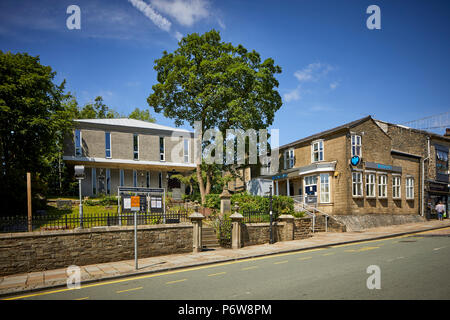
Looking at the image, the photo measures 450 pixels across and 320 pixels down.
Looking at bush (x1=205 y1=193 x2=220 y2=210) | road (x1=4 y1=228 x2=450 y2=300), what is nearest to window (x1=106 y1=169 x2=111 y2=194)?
bush (x1=205 y1=193 x2=220 y2=210)

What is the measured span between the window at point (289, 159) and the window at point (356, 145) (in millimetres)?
6656

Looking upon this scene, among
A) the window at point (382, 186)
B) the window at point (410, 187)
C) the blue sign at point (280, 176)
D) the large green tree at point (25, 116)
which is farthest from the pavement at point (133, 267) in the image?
the window at point (410, 187)

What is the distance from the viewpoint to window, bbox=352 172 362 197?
25.0 metres

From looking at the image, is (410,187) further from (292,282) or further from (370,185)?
(292,282)

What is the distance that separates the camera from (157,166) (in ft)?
112

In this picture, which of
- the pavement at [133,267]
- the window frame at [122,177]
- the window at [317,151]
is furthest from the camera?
the window frame at [122,177]

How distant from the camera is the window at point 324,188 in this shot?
2572cm

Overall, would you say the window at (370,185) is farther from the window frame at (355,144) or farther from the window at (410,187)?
the window at (410,187)

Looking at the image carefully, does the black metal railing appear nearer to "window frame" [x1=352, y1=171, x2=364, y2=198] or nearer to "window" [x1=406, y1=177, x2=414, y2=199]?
"window frame" [x1=352, y1=171, x2=364, y2=198]

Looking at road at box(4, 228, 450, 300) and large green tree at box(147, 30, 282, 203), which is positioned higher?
large green tree at box(147, 30, 282, 203)

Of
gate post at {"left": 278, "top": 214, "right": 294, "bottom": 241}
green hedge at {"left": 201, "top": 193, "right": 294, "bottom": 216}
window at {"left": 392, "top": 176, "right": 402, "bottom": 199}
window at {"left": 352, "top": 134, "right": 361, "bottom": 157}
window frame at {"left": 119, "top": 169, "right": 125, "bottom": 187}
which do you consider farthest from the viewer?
window frame at {"left": 119, "top": 169, "right": 125, "bottom": 187}

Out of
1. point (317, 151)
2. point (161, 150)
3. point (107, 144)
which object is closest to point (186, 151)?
point (161, 150)

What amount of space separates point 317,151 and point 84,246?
825 inches

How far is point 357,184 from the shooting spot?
2522cm
